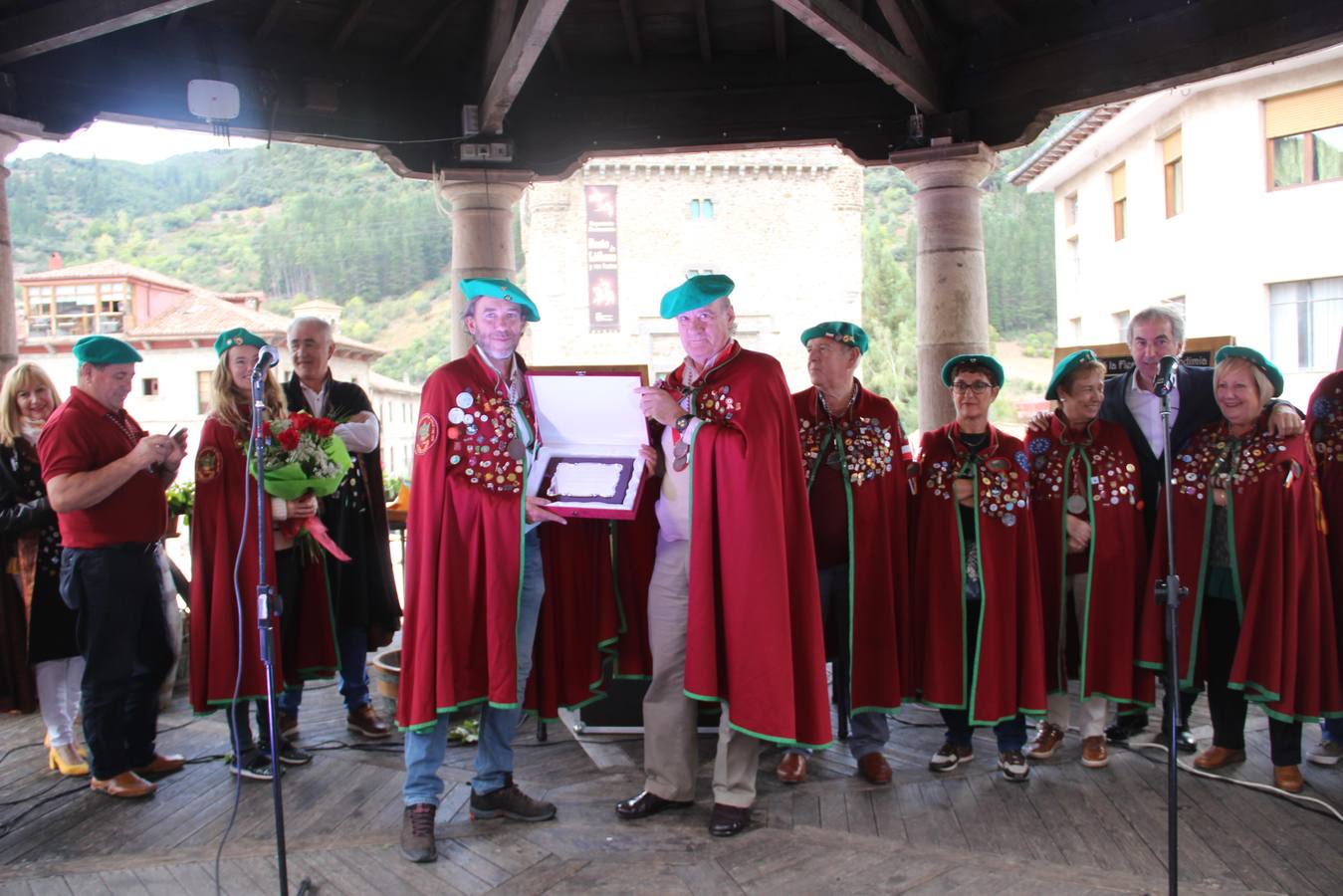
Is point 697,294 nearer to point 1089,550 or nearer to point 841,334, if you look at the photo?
point 841,334

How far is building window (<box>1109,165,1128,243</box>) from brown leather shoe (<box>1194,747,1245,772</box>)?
70.0ft

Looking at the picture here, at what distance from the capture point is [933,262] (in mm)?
6109

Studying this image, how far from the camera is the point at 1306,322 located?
18688 mm

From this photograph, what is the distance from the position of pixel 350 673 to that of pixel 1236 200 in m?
19.9

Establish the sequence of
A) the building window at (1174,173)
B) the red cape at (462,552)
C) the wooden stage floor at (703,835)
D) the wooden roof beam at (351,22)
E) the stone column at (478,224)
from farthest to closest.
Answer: the building window at (1174,173) < the stone column at (478,224) < the wooden roof beam at (351,22) < the red cape at (462,552) < the wooden stage floor at (703,835)

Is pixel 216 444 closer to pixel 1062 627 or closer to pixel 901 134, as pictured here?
pixel 1062 627

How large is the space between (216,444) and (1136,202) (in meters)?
22.3

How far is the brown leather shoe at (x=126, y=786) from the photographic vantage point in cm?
406

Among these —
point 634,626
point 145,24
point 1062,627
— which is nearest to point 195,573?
point 634,626

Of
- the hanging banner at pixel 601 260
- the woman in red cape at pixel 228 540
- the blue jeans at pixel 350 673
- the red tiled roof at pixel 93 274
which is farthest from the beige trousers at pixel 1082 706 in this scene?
the hanging banner at pixel 601 260

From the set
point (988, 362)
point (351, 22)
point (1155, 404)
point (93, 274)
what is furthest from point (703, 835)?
point (93, 274)

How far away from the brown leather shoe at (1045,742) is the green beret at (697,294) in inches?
93.5

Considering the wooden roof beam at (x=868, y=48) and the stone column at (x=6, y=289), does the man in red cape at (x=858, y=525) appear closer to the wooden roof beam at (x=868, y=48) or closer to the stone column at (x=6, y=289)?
the wooden roof beam at (x=868, y=48)

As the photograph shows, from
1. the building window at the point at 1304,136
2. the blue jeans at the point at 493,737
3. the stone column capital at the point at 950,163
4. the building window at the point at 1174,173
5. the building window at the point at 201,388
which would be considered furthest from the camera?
the building window at the point at 201,388
